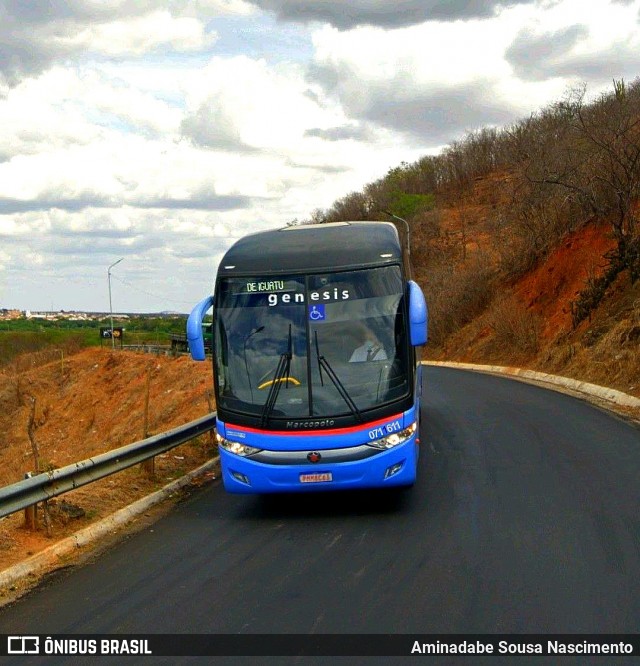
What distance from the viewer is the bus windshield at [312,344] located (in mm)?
9953

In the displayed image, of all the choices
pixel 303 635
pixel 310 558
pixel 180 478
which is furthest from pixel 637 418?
pixel 303 635

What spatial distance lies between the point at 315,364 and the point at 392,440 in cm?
123

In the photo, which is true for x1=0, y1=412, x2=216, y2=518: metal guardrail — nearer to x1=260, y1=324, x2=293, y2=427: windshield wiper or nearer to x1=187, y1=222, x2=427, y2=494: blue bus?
x1=187, y1=222, x2=427, y2=494: blue bus

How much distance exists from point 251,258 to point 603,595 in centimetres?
582

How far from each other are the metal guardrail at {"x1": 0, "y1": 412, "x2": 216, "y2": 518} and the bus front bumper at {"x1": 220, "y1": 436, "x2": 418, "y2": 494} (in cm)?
175

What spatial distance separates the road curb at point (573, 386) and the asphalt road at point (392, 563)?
8.59 meters

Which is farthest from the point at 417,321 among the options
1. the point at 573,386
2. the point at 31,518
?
the point at 573,386

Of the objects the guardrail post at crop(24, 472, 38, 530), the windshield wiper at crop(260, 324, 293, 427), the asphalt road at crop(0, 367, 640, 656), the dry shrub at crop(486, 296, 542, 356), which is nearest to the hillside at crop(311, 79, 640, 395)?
the dry shrub at crop(486, 296, 542, 356)

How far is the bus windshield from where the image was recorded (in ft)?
32.7

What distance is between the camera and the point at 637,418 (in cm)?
1795

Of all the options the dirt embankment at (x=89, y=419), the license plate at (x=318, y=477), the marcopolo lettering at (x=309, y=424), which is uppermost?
the marcopolo lettering at (x=309, y=424)

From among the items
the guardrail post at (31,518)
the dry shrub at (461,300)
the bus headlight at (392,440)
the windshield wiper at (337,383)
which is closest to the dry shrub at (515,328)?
the dry shrub at (461,300)

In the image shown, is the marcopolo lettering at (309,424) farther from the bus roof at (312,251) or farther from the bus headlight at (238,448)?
the bus roof at (312,251)

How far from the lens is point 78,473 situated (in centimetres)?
989
